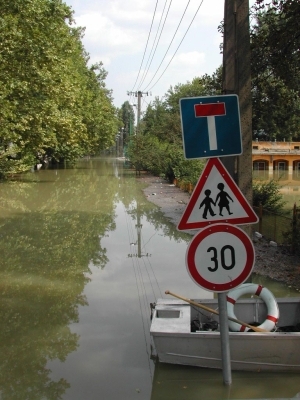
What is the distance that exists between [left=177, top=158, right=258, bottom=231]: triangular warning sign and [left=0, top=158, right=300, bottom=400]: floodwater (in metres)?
2.15

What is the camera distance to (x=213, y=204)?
4.45 metres

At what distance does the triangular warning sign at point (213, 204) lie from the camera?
14.5 feet

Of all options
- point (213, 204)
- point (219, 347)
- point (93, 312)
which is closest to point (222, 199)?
point (213, 204)

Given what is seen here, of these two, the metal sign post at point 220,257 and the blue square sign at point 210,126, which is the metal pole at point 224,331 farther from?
the blue square sign at point 210,126

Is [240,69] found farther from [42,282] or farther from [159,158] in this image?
[159,158]

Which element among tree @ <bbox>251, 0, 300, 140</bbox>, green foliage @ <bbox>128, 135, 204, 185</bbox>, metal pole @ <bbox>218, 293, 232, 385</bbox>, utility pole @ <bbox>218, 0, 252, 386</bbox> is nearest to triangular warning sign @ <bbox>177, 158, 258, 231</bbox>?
metal pole @ <bbox>218, 293, 232, 385</bbox>

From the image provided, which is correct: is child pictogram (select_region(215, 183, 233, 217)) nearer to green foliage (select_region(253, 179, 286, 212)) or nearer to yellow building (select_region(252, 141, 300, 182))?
green foliage (select_region(253, 179, 286, 212))

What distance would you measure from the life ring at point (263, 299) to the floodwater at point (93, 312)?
0.54 meters

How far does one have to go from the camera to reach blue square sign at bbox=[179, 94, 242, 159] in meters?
4.46

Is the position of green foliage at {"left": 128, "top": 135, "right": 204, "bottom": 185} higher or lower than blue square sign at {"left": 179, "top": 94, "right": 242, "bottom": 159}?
lower

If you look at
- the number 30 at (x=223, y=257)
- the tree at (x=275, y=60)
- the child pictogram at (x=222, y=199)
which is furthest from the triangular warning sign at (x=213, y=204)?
the tree at (x=275, y=60)

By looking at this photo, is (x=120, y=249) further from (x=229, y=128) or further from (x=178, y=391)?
(x=229, y=128)

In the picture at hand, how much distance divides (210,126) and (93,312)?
5.14 metres

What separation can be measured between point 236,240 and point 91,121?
49376 millimetres
